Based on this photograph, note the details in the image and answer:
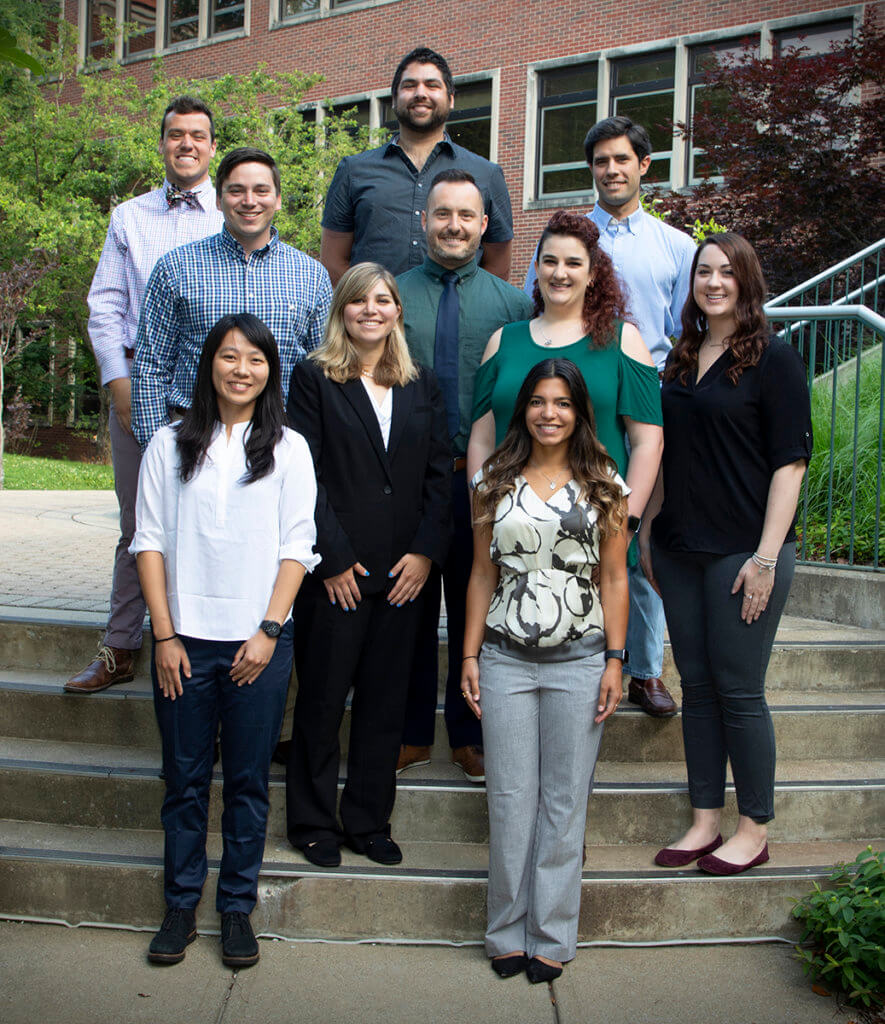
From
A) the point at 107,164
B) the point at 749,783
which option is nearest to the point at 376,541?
the point at 749,783

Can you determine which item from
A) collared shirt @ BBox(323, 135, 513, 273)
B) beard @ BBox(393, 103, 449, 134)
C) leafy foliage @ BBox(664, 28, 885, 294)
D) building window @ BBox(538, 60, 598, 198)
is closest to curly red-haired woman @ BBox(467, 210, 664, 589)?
collared shirt @ BBox(323, 135, 513, 273)

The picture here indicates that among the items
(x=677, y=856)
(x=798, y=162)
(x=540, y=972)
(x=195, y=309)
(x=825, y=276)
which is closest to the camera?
(x=540, y=972)

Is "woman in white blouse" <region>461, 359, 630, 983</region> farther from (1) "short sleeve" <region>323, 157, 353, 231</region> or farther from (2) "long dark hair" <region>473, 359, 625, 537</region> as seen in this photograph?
(1) "short sleeve" <region>323, 157, 353, 231</region>

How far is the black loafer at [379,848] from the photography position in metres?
3.48

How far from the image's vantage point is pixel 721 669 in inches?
131

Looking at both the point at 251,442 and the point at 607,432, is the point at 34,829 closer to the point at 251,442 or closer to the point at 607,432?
the point at 251,442

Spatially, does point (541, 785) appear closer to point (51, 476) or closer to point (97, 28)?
point (51, 476)

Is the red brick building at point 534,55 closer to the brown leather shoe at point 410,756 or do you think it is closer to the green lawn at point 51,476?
the green lawn at point 51,476

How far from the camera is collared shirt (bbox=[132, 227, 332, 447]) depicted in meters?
3.62

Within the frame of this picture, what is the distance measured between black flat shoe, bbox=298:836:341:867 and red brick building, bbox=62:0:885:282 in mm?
14116

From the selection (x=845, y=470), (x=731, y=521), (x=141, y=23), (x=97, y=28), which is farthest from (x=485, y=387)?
(x=97, y=28)

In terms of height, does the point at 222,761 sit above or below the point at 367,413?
below

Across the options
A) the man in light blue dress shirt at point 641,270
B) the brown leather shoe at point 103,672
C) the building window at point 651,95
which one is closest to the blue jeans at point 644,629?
the man in light blue dress shirt at point 641,270

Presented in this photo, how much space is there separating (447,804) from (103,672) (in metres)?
1.48
